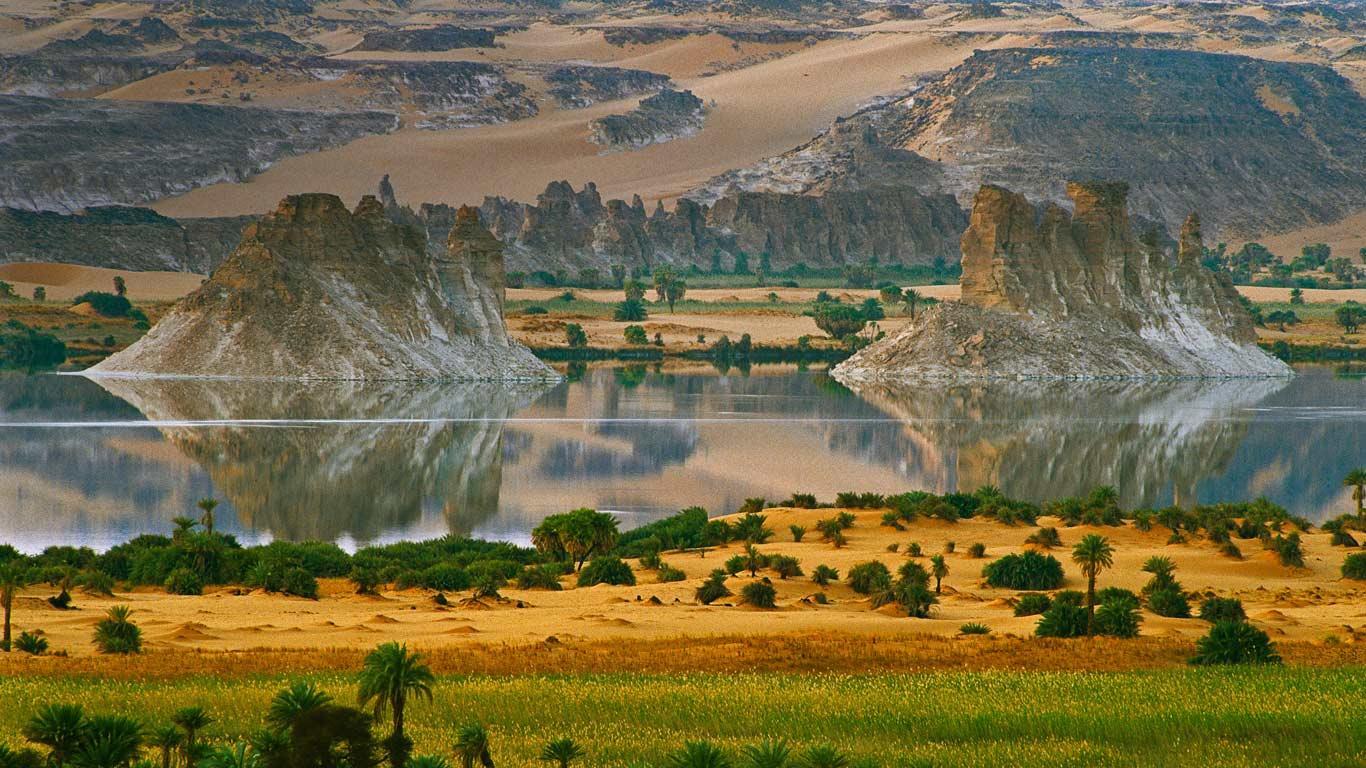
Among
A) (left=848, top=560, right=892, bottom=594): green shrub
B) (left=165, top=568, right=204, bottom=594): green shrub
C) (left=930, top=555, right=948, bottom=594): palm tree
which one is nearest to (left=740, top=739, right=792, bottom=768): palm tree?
(left=848, top=560, right=892, bottom=594): green shrub

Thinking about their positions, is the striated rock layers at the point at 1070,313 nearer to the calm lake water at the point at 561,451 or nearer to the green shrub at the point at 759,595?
the calm lake water at the point at 561,451

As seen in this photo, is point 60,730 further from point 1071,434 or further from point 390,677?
point 1071,434

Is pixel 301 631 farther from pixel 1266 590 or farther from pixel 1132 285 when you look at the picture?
pixel 1132 285

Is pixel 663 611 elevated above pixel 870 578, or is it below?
above

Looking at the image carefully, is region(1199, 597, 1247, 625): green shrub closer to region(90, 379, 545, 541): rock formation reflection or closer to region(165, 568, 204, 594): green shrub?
region(165, 568, 204, 594): green shrub

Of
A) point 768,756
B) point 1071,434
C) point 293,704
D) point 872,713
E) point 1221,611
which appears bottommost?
point 1071,434

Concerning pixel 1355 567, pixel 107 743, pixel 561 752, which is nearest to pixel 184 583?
pixel 107 743
